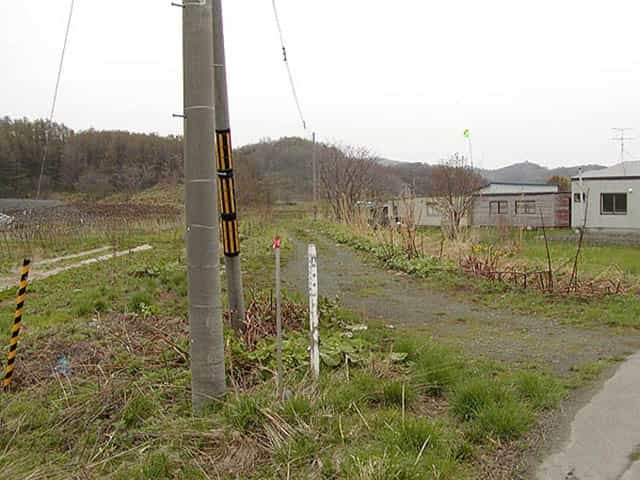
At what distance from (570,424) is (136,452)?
2.62m

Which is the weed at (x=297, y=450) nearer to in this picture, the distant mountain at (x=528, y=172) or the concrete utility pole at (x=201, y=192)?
the concrete utility pole at (x=201, y=192)

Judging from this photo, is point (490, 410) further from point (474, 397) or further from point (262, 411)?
point (262, 411)

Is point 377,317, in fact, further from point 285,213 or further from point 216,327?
point 285,213

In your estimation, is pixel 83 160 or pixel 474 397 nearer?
pixel 474 397

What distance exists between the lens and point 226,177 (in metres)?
4.91

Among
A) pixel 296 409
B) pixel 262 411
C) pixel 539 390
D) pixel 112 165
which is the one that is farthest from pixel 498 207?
pixel 112 165

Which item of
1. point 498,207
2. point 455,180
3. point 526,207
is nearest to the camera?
point 455,180

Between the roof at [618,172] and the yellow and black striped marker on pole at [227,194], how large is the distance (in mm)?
29625

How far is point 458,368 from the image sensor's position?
412 centimetres

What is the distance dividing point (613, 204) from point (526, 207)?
21.4ft

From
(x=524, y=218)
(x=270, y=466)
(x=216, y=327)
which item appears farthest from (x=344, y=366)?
(x=524, y=218)

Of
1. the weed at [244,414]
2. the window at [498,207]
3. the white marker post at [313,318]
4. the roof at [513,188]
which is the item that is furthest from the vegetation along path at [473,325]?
the roof at [513,188]

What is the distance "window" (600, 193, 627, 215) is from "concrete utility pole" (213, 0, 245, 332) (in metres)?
30.0

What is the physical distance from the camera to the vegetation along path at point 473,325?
504cm
